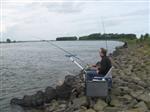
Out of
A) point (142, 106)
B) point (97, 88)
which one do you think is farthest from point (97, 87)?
point (142, 106)

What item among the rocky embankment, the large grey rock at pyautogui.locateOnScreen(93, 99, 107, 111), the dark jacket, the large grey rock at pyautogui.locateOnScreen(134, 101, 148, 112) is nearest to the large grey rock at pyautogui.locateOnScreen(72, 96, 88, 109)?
the rocky embankment

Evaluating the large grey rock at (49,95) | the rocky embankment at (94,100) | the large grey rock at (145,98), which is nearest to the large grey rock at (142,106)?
the rocky embankment at (94,100)

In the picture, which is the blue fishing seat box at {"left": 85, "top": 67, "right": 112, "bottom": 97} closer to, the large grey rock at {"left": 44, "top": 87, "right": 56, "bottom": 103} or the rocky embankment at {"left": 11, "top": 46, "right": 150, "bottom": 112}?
the rocky embankment at {"left": 11, "top": 46, "right": 150, "bottom": 112}

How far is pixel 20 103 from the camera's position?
1499 centimetres

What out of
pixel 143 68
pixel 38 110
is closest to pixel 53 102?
pixel 38 110

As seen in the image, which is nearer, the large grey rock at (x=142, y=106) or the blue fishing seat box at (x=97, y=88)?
the large grey rock at (x=142, y=106)

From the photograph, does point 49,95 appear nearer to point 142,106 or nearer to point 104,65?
point 104,65

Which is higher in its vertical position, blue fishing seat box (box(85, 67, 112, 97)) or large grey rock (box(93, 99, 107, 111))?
blue fishing seat box (box(85, 67, 112, 97))

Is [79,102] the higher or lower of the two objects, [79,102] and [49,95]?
the higher

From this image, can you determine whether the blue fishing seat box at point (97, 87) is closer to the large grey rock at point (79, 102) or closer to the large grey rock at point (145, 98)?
the large grey rock at point (79, 102)

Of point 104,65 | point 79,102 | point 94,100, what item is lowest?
point 79,102

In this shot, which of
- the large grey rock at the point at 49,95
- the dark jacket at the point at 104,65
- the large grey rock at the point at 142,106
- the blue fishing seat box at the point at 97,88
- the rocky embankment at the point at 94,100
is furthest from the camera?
the large grey rock at the point at 49,95

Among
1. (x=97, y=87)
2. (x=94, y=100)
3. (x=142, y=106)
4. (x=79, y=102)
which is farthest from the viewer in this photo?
(x=79, y=102)

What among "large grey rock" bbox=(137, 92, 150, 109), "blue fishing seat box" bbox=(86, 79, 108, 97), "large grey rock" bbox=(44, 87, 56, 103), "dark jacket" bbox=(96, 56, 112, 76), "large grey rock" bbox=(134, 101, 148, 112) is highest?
"dark jacket" bbox=(96, 56, 112, 76)
